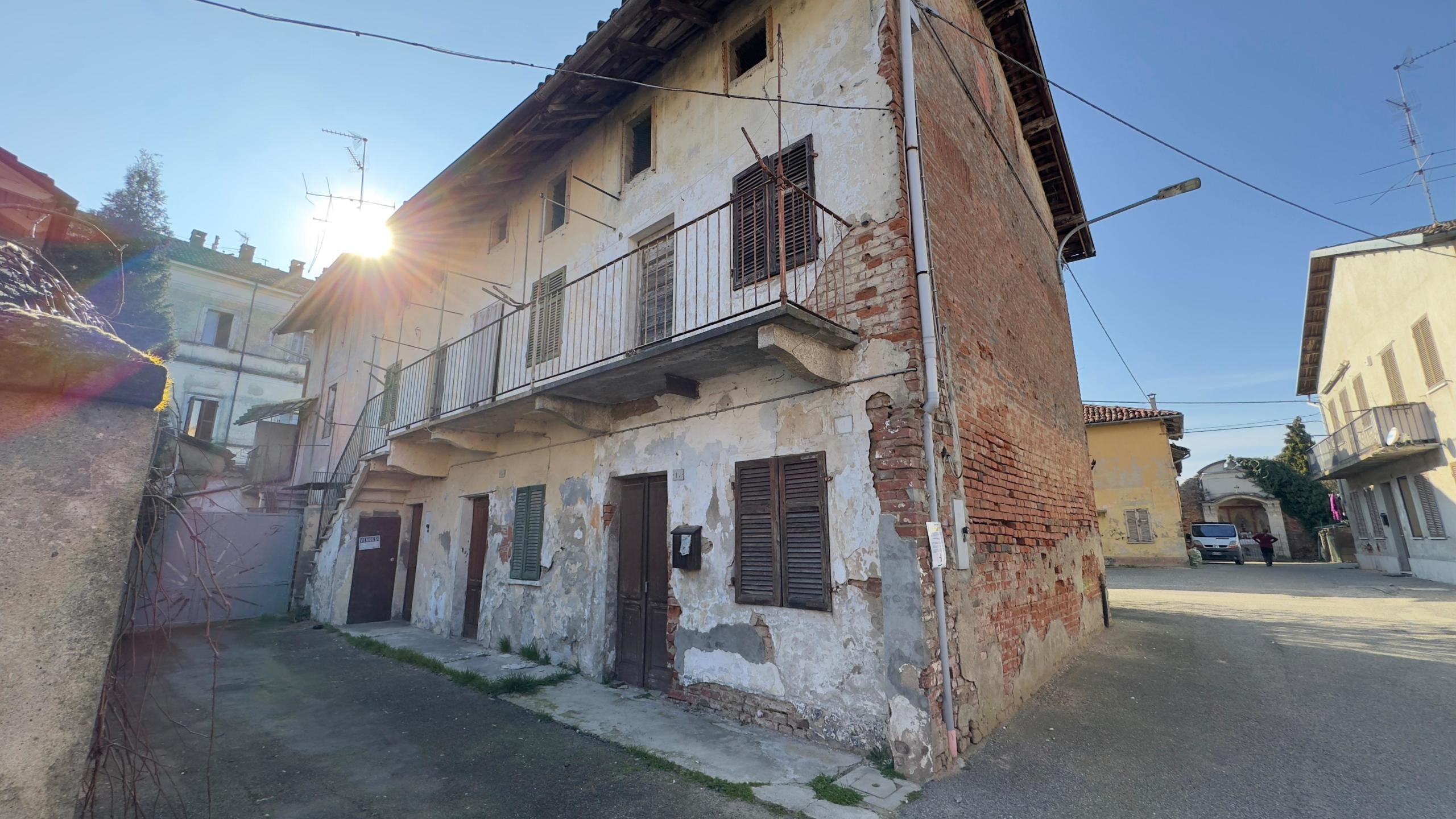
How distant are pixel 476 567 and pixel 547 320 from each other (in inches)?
176

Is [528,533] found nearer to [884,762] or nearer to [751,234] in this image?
[751,234]

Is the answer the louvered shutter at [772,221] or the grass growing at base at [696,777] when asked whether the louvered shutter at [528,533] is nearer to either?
the grass growing at base at [696,777]

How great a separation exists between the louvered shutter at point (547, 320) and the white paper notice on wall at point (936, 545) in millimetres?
6139

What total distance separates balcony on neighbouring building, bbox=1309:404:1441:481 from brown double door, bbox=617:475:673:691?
2116 centimetres

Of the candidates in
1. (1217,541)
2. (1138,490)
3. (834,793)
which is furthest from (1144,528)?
(834,793)

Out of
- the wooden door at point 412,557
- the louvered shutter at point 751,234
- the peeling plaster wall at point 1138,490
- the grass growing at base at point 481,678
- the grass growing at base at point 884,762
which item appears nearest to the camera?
the grass growing at base at point 884,762

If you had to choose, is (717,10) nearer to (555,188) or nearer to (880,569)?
(555,188)

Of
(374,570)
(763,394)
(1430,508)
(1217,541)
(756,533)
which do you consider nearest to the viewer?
(756,533)

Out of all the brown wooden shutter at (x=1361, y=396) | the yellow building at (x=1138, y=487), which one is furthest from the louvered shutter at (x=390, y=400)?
the brown wooden shutter at (x=1361, y=396)

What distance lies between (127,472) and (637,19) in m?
7.41

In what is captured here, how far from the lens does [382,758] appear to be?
518 cm

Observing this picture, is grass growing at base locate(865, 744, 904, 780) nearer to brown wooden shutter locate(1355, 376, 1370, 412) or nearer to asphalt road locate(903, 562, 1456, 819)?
asphalt road locate(903, 562, 1456, 819)

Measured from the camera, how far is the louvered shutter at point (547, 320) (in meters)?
9.24

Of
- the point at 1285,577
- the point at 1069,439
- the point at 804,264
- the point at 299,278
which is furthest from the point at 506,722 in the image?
the point at 299,278
